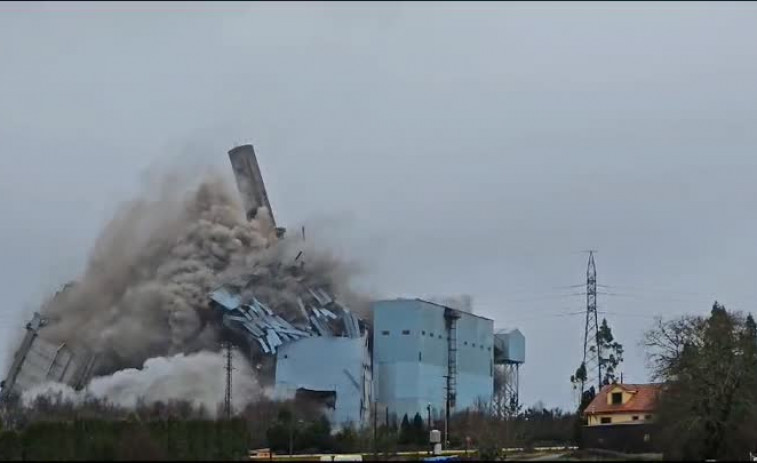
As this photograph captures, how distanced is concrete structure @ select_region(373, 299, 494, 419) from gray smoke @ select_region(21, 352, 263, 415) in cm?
1041

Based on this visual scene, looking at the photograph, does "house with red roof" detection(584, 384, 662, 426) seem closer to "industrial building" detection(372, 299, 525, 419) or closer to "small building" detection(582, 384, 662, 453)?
"small building" detection(582, 384, 662, 453)

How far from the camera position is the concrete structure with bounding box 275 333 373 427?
304 feet

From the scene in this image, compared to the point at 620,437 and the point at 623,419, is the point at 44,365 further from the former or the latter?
the point at 620,437

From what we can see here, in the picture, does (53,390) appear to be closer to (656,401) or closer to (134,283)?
(134,283)

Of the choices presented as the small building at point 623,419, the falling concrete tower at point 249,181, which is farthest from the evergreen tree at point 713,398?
the falling concrete tower at point 249,181

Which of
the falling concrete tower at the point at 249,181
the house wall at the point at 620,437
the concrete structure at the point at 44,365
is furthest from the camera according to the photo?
the falling concrete tower at the point at 249,181

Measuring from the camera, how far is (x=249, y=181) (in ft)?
340

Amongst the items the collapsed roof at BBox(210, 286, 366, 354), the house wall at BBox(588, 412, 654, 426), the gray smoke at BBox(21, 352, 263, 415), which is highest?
the collapsed roof at BBox(210, 286, 366, 354)

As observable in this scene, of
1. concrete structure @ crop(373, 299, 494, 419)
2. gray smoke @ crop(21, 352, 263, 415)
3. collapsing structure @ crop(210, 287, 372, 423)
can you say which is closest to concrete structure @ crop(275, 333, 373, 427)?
collapsing structure @ crop(210, 287, 372, 423)

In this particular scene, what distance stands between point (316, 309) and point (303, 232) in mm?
8076

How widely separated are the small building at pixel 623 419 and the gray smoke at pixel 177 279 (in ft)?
114

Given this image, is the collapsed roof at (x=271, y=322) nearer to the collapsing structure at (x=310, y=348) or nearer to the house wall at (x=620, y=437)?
the collapsing structure at (x=310, y=348)

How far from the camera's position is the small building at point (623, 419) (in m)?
64.8

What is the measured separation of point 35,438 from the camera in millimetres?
47844
